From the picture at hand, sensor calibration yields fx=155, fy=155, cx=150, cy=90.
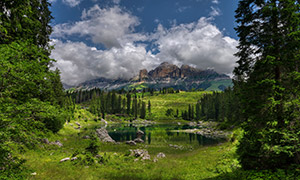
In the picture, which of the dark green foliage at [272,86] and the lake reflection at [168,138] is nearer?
the dark green foliage at [272,86]

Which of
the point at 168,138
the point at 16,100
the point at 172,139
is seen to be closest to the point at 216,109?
the point at 168,138

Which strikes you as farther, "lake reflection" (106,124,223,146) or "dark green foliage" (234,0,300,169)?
"lake reflection" (106,124,223,146)

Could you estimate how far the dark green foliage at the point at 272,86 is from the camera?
32.8 ft

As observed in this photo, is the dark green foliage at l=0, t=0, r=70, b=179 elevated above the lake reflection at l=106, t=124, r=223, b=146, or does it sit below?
above

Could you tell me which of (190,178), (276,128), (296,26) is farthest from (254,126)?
(190,178)

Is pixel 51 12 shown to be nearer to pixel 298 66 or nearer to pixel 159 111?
pixel 298 66

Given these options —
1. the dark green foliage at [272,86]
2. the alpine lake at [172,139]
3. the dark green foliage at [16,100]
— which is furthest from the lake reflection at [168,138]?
the dark green foliage at [16,100]

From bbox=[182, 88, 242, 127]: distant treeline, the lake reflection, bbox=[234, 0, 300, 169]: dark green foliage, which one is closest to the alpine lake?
the lake reflection

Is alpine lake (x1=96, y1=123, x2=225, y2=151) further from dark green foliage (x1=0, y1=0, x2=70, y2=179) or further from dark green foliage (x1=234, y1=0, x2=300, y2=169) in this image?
dark green foliage (x1=0, y1=0, x2=70, y2=179)

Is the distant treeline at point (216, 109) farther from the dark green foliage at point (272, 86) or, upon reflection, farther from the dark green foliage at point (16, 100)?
the dark green foliage at point (16, 100)

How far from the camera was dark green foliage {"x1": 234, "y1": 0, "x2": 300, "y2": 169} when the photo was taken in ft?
32.8

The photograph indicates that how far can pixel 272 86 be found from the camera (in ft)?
33.3

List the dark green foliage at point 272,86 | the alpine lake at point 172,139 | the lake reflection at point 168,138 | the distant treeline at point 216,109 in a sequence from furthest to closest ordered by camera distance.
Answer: the distant treeline at point 216,109 → the lake reflection at point 168,138 → the alpine lake at point 172,139 → the dark green foliage at point 272,86

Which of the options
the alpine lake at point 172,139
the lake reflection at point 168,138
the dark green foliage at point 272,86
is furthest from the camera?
the lake reflection at point 168,138
